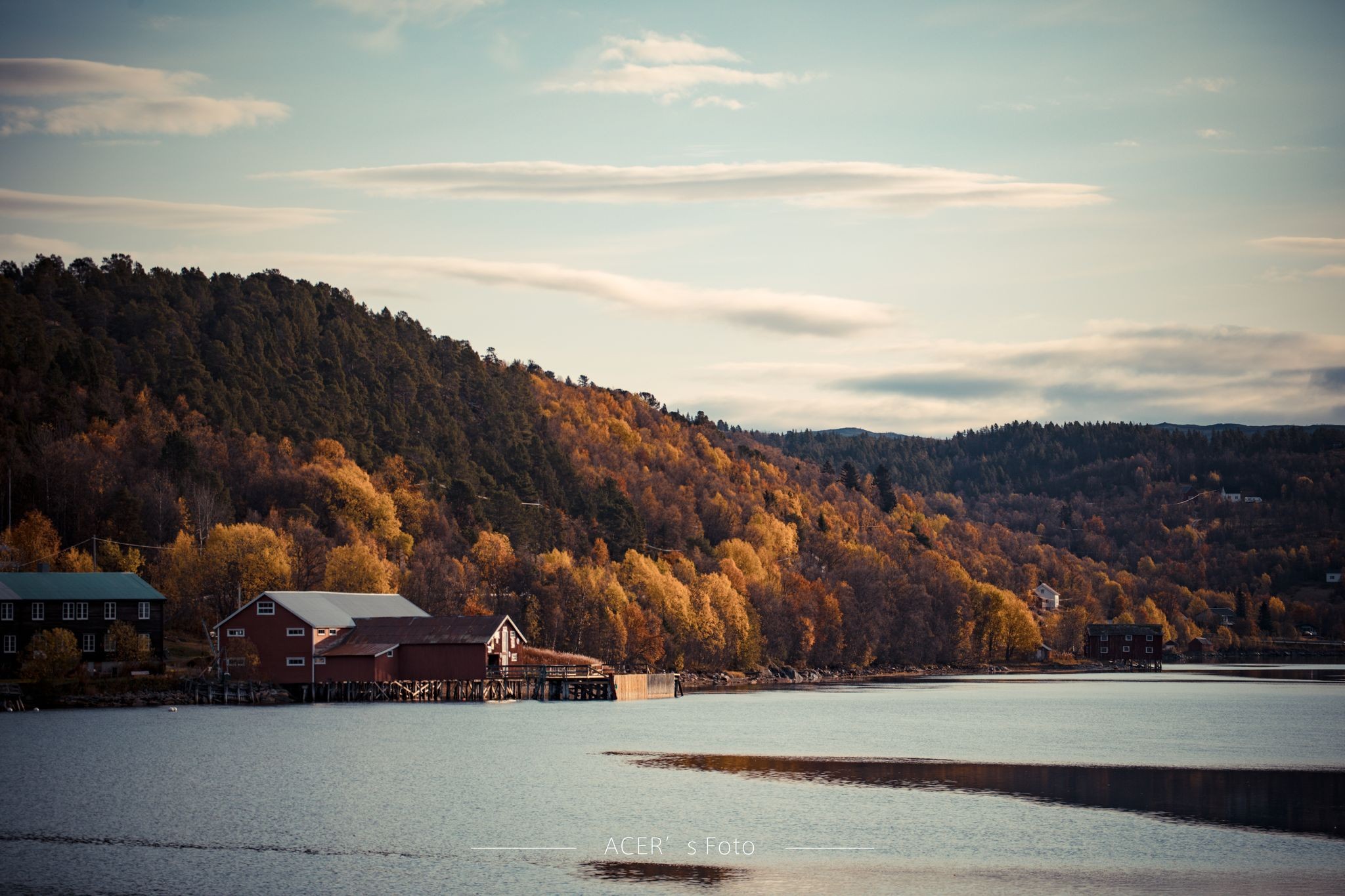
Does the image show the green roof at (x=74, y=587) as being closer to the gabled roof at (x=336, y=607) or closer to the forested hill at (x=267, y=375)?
the gabled roof at (x=336, y=607)

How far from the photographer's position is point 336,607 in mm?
88562

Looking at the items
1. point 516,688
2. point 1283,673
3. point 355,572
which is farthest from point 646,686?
point 1283,673

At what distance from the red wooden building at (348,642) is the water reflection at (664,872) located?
55905mm

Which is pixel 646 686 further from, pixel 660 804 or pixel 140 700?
pixel 660 804

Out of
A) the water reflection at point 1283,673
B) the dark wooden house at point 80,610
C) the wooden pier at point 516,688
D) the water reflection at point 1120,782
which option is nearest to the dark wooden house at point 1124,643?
the water reflection at point 1283,673

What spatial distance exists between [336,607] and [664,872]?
2442 inches

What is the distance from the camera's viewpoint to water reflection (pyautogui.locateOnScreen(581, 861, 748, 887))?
96.4ft

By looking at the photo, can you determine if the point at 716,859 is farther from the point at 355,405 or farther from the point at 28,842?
the point at 355,405

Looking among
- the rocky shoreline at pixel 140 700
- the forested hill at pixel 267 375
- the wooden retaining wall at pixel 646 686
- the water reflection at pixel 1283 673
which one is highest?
the forested hill at pixel 267 375

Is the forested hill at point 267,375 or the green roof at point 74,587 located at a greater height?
the forested hill at point 267,375

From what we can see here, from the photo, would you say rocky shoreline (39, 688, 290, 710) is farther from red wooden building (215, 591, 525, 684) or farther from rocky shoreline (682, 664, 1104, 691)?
rocky shoreline (682, 664, 1104, 691)

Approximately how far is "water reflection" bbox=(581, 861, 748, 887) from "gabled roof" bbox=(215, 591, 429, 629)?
184 feet

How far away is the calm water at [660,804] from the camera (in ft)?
98.0

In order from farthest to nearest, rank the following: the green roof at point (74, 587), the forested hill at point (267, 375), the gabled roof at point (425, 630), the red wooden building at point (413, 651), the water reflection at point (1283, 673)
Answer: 1. the water reflection at point (1283, 673)
2. the forested hill at point (267, 375)
3. the gabled roof at point (425, 630)
4. the red wooden building at point (413, 651)
5. the green roof at point (74, 587)
